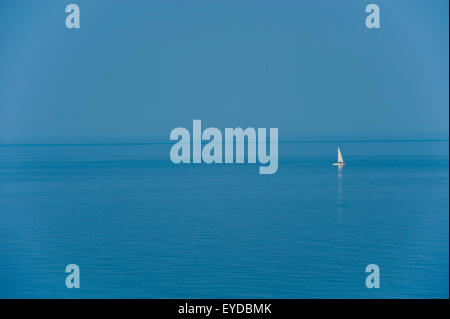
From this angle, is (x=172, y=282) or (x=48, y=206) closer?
(x=172, y=282)

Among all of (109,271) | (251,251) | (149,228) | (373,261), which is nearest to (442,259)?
(373,261)

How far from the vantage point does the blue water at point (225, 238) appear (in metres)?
12.6

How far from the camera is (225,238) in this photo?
17.0 m

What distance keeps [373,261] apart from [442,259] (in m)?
1.30

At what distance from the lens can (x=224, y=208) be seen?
2233 centimetres

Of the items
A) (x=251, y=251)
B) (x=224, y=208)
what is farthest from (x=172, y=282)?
(x=224, y=208)

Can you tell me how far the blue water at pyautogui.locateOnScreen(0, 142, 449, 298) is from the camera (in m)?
12.6

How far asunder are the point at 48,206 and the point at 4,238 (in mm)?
6671

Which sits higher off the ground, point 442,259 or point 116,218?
point 116,218

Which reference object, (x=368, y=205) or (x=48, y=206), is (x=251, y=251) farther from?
(x=48, y=206)
